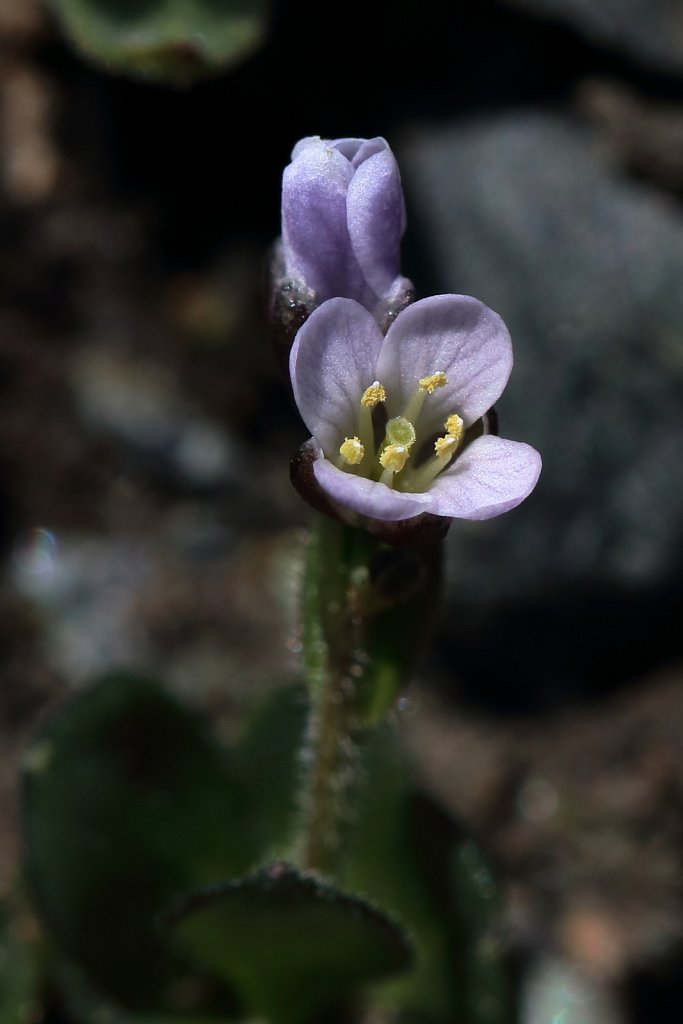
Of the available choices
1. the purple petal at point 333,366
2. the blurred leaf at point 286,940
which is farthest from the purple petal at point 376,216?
the blurred leaf at point 286,940

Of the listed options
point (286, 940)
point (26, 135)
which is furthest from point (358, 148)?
A: point (26, 135)

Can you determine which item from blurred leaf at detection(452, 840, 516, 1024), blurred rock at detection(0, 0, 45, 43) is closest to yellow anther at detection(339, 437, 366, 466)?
blurred leaf at detection(452, 840, 516, 1024)

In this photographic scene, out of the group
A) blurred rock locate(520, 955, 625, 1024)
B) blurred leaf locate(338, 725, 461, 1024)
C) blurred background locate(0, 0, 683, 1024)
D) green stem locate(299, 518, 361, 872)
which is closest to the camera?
green stem locate(299, 518, 361, 872)

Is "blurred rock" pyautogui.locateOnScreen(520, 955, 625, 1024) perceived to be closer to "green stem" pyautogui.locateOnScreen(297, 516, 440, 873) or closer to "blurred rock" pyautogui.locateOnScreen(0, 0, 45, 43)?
"green stem" pyautogui.locateOnScreen(297, 516, 440, 873)

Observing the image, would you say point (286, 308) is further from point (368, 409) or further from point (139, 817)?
point (139, 817)

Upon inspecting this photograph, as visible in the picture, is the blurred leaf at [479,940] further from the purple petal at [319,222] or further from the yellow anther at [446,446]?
the purple petal at [319,222]

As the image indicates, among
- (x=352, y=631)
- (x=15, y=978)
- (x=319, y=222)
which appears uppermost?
(x=319, y=222)
